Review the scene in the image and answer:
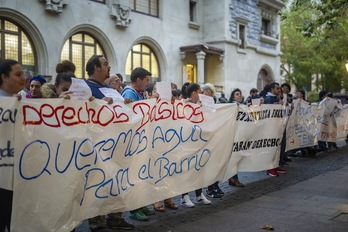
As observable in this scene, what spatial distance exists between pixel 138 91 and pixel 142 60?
1470 centimetres

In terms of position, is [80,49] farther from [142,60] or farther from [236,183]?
[236,183]

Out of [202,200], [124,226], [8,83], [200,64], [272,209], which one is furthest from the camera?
[200,64]

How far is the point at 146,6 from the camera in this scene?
20.2 metres

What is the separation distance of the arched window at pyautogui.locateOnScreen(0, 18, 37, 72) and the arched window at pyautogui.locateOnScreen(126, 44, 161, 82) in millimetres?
4979

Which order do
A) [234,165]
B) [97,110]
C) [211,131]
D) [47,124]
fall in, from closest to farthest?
[47,124], [97,110], [211,131], [234,165]

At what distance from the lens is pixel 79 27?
656 inches

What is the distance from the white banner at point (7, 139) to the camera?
12.5 ft

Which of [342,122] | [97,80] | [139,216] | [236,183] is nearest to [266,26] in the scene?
[342,122]

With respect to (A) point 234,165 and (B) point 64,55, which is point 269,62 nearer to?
(B) point 64,55

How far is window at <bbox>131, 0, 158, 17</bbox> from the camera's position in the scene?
19470mm

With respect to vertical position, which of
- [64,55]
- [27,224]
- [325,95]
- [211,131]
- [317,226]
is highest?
[64,55]

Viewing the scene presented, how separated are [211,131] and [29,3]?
429 inches

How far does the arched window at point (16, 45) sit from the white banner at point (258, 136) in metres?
10.1

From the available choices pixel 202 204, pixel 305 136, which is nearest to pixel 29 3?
pixel 305 136
